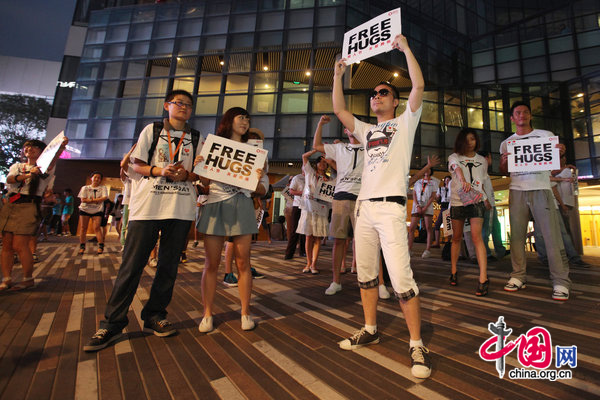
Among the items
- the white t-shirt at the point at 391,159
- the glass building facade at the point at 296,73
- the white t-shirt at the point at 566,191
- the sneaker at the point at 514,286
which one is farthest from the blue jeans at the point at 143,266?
the glass building facade at the point at 296,73

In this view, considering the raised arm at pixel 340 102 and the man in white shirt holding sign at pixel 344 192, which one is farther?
the man in white shirt holding sign at pixel 344 192

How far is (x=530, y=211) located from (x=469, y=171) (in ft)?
2.97

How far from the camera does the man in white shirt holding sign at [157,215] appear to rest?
2014mm

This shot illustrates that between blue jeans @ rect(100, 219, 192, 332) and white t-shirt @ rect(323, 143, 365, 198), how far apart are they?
6.18 ft

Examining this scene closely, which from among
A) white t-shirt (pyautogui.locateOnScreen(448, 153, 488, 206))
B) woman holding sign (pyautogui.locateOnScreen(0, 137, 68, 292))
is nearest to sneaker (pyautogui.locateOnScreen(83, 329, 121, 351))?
woman holding sign (pyautogui.locateOnScreen(0, 137, 68, 292))

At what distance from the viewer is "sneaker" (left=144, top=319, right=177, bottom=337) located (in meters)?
2.04

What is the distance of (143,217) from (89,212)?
19.7 feet

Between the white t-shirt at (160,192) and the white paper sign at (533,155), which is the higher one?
the white paper sign at (533,155)

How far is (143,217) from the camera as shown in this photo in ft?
6.80

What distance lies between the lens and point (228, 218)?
2264mm

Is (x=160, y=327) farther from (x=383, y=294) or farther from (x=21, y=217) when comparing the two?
(x=21, y=217)

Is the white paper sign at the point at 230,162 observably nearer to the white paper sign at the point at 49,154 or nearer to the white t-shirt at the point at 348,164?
the white t-shirt at the point at 348,164

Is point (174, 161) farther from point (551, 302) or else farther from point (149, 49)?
point (149, 49)

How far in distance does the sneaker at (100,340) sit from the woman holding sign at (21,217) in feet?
8.10
